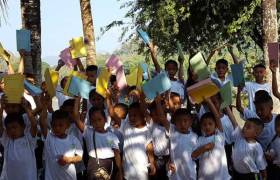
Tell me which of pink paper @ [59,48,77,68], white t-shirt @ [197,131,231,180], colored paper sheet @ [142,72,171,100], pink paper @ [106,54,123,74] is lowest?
white t-shirt @ [197,131,231,180]

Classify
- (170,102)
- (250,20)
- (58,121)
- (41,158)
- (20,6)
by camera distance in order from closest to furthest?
(58,121) → (41,158) → (170,102) → (20,6) → (250,20)

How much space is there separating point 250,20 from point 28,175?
9.55 metres

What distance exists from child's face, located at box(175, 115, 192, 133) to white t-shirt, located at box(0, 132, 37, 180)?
146 centimetres

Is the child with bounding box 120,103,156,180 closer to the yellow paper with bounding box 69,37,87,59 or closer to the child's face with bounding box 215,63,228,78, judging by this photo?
the yellow paper with bounding box 69,37,87,59

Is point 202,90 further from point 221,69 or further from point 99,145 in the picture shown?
point 221,69

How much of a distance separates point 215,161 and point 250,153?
0.37 m

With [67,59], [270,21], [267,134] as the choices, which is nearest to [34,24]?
[67,59]

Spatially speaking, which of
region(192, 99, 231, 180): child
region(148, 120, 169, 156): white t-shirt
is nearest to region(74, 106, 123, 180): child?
region(148, 120, 169, 156): white t-shirt

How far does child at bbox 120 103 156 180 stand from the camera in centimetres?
501

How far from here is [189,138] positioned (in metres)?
4.90

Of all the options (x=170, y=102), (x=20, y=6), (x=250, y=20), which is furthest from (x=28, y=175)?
(x=250, y=20)

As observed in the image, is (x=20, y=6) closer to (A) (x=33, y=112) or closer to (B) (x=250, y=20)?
(A) (x=33, y=112)

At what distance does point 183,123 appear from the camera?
4.88 metres

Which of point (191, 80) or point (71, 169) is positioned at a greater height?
point (191, 80)
